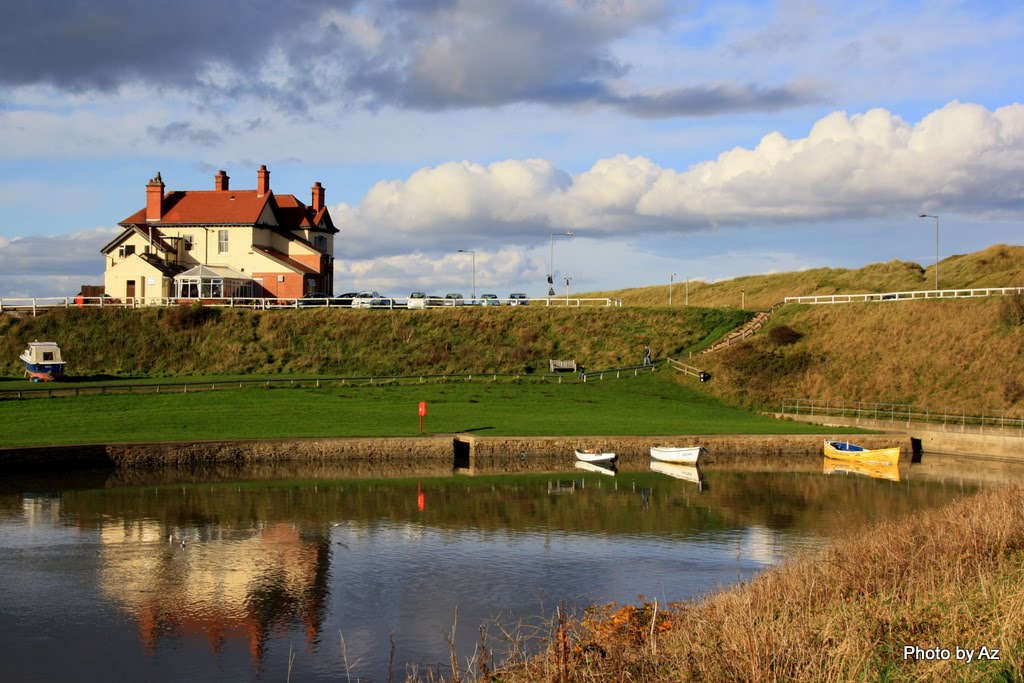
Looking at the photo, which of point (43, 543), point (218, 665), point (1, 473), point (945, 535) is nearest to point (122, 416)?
point (1, 473)

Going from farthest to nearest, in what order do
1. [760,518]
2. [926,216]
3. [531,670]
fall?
[926,216] < [760,518] < [531,670]

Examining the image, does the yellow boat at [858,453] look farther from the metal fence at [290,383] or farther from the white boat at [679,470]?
the metal fence at [290,383]

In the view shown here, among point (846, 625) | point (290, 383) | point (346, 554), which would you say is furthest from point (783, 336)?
point (846, 625)

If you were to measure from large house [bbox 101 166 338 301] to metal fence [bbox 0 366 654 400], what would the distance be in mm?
25136

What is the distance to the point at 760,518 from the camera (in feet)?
125

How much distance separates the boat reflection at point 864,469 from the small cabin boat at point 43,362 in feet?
173

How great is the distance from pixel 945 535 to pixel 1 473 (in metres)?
39.7

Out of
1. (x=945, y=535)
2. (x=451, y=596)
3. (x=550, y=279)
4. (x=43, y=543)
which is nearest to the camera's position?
(x=945, y=535)

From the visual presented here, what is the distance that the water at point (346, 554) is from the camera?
2266cm

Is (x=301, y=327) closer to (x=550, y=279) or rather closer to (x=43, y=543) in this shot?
(x=550, y=279)

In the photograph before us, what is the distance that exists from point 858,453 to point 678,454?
33.8 ft

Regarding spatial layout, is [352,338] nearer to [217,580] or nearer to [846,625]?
[217,580]

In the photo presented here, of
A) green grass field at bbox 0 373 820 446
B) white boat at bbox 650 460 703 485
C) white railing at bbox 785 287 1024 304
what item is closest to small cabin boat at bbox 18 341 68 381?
green grass field at bbox 0 373 820 446

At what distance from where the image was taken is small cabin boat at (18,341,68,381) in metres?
72.0
